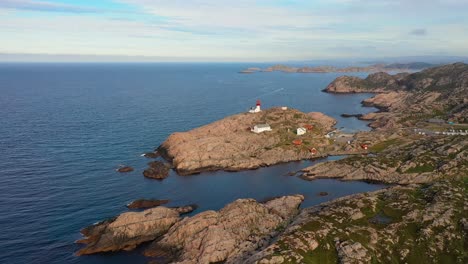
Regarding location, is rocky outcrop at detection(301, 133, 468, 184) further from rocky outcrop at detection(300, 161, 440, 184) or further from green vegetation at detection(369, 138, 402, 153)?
green vegetation at detection(369, 138, 402, 153)

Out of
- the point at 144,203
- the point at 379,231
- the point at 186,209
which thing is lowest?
the point at 144,203

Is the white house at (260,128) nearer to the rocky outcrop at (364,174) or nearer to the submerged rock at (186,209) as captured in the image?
the rocky outcrop at (364,174)

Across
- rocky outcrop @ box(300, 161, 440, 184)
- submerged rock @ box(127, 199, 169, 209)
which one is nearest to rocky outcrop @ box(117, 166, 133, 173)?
submerged rock @ box(127, 199, 169, 209)

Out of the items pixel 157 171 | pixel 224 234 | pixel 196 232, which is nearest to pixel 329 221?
pixel 224 234

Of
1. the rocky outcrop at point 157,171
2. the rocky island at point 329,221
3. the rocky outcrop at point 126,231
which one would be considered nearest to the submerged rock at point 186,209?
the rocky island at point 329,221

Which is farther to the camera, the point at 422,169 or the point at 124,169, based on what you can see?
the point at 124,169

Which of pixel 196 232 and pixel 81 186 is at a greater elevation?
pixel 196 232

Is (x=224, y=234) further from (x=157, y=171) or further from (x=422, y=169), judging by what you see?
(x=422, y=169)

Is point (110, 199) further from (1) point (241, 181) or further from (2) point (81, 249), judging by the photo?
(1) point (241, 181)
